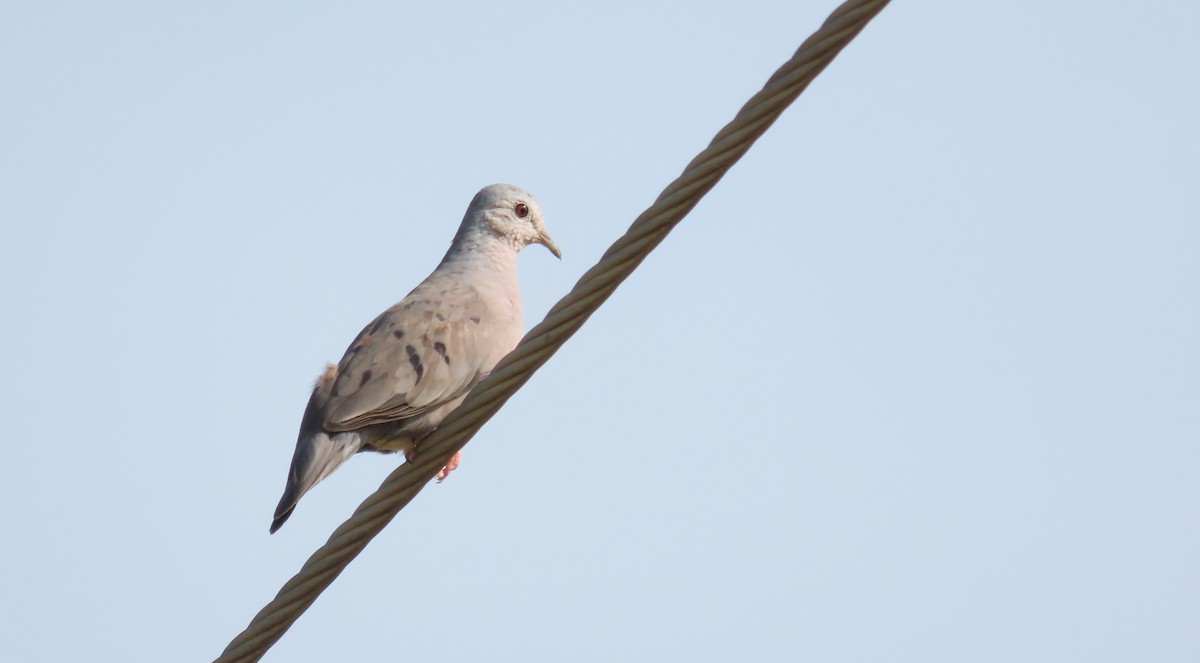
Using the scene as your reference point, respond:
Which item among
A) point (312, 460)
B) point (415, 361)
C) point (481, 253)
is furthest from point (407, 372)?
point (481, 253)

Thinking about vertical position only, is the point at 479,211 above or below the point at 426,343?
above

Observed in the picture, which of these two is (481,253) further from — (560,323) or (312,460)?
(560,323)

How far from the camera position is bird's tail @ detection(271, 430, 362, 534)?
5.08m

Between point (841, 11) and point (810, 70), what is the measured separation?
0.14 m

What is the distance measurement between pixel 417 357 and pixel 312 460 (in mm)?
667

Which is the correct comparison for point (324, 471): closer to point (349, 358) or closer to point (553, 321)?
point (349, 358)

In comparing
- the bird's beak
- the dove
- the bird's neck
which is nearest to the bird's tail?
the dove

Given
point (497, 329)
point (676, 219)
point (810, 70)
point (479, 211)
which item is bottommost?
point (676, 219)

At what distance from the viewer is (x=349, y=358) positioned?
571 cm

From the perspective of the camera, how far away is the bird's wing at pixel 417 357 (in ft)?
17.8

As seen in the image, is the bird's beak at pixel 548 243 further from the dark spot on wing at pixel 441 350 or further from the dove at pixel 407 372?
the dark spot on wing at pixel 441 350

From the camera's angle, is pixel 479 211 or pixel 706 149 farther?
pixel 479 211

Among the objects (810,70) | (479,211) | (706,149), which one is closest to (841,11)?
(810,70)

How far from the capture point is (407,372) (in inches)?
220
